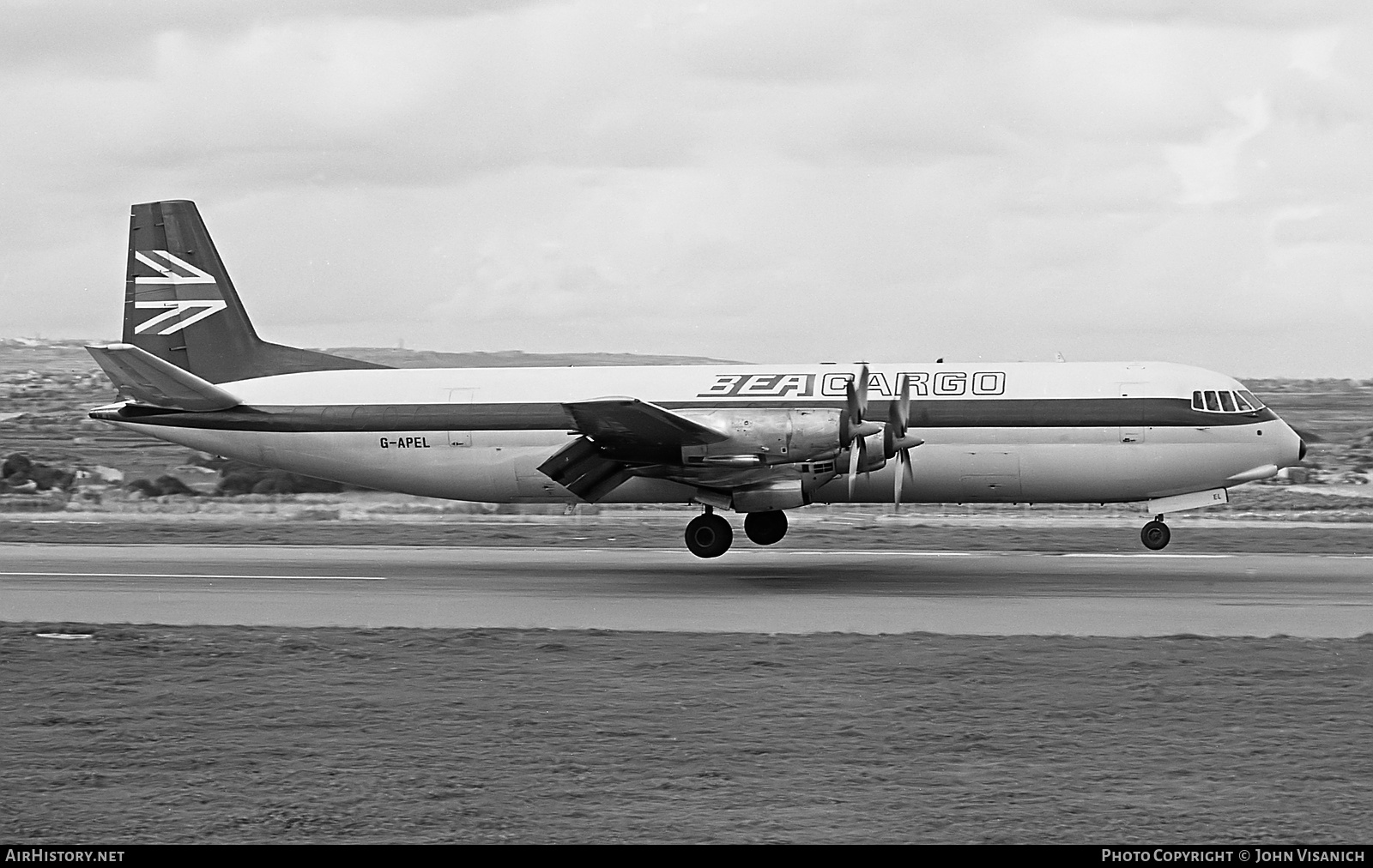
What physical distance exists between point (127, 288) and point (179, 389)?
4.18m

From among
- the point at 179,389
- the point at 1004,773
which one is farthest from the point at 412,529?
the point at 1004,773

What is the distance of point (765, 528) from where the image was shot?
31.0 metres

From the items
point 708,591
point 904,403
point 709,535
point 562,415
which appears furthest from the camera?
point 562,415

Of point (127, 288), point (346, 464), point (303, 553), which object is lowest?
point (303, 553)

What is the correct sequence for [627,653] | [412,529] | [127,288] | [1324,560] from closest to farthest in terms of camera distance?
[627,653]
[1324,560]
[127,288]
[412,529]

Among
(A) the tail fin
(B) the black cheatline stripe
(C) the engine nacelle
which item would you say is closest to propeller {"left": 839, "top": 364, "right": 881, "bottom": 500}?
(C) the engine nacelle

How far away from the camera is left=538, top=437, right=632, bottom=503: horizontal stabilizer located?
27625 mm

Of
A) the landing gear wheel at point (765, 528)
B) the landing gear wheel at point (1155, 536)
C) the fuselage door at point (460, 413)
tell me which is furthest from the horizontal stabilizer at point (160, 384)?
the landing gear wheel at point (1155, 536)

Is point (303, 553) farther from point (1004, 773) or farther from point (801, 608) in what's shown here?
point (1004, 773)

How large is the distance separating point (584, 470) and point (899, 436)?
20.1ft

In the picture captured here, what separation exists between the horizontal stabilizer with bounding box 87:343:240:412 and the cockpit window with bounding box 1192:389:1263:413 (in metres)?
19.9

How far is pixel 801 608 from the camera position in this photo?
21844mm

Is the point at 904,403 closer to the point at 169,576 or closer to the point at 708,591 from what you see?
the point at 708,591

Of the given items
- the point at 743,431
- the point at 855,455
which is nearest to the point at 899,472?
the point at 855,455
